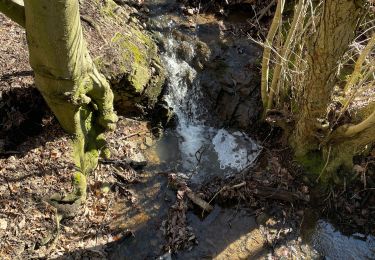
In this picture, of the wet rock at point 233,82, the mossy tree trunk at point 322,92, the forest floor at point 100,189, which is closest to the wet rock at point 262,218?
the forest floor at point 100,189

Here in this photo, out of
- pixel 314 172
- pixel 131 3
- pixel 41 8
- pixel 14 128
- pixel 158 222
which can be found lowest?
pixel 158 222

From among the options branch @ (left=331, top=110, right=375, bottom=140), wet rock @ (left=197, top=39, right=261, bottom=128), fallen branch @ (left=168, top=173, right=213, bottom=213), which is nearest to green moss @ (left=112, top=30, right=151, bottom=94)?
wet rock @ (left=197, top=39, right=261, bottom=128)

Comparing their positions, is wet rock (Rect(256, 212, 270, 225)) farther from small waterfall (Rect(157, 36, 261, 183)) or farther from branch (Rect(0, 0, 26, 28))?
branch (Rect(0, 0, 26, 28))

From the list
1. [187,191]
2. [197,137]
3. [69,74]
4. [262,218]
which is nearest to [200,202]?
[187,191]

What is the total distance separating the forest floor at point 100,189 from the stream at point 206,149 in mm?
152

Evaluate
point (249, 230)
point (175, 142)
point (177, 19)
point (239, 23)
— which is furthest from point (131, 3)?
point (249, 230)

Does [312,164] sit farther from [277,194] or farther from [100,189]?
[100,189]

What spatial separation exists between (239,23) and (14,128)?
5034mm

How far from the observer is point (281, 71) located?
542 centimetres

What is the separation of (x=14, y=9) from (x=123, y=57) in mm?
2512

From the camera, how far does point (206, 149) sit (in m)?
6.34

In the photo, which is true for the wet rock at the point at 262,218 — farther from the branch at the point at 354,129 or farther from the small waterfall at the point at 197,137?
the branch at the point at 354,129

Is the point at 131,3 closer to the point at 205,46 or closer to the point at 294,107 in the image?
the point at 205,46

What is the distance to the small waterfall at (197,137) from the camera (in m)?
6.09
